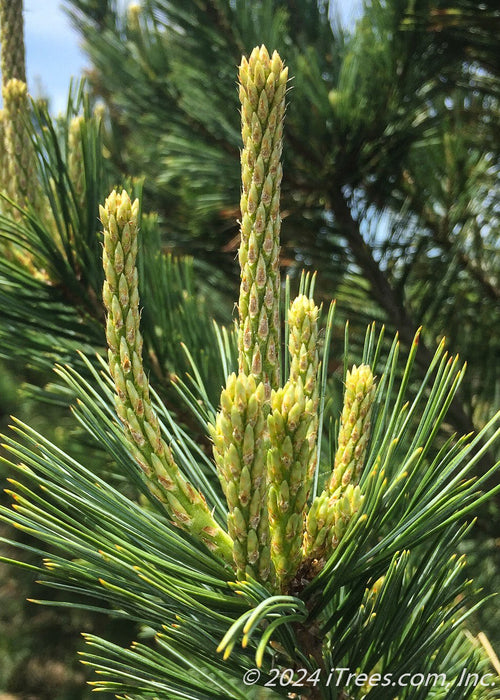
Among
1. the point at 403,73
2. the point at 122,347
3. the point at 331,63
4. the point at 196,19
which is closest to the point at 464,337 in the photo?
the point at 403,73

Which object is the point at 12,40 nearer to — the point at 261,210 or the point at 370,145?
the point at 261,210

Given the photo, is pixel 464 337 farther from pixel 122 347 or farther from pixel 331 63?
pixel 122 347

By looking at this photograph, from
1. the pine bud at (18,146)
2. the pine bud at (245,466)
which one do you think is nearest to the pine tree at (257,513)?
the pine bud at (245,466)

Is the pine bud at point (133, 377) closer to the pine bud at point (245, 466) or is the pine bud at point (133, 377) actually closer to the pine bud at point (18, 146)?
the pine bud at point (245, 466)

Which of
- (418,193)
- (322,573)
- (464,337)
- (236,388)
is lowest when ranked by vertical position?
(322,573)

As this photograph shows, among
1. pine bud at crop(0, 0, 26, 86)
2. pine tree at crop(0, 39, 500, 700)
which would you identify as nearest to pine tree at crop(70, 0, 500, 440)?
pine bud at crop(0, 0, 26, 86)

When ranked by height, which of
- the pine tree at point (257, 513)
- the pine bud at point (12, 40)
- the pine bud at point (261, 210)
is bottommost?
the pine tree at point (257, 513)

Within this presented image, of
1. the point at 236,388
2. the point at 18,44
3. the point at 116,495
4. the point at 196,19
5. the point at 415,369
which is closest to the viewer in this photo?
the point at 236,388

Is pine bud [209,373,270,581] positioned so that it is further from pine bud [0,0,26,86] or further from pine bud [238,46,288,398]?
pine bud [0,0,26,86]
